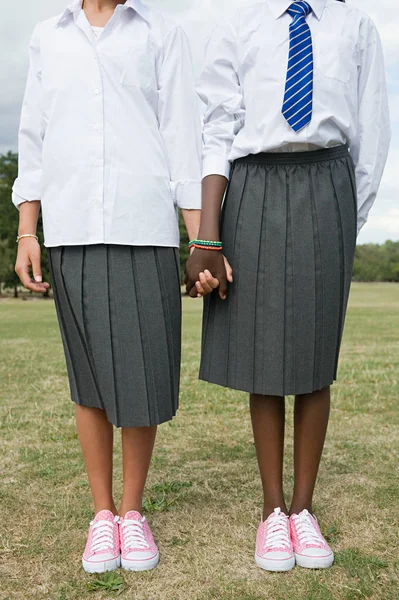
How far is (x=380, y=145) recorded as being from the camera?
241 cm

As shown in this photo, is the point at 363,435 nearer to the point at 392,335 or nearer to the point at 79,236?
the point at 79,236

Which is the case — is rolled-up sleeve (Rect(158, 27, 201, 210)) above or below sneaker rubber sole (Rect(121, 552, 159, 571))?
→ above


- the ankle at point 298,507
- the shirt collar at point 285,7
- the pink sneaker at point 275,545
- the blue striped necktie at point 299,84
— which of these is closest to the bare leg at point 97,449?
the pink sneaker at point 275,545

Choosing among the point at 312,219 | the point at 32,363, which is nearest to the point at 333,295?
the point at 312,219

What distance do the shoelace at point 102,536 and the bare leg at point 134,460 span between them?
8 centimetres

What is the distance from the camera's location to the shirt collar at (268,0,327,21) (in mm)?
2312

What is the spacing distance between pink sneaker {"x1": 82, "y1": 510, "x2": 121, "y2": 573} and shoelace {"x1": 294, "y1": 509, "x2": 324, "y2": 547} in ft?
2.13

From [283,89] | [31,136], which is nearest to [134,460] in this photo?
[31,136]

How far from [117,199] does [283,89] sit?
0.65m

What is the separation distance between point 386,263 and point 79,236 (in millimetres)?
61004

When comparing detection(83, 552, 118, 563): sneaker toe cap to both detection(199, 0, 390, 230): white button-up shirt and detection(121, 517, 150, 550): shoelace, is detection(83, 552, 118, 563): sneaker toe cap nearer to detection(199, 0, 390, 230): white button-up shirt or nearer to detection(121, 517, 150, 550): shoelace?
detection(121, 517, 150, 550): shoelace

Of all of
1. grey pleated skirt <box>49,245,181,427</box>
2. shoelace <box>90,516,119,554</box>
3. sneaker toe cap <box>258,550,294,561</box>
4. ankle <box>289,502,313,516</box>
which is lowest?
sneaker toe cap <box>258,550,294,561</box>

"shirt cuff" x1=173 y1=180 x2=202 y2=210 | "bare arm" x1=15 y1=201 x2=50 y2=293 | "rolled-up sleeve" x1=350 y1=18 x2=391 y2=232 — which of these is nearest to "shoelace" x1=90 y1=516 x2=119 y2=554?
"bare arm" x1=15 y1=201 x2=50 y2=293

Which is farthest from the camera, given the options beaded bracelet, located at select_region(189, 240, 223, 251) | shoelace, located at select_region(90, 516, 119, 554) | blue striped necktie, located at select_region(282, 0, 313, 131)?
shoelace, located at select_region(90, 516, 119, 554)
